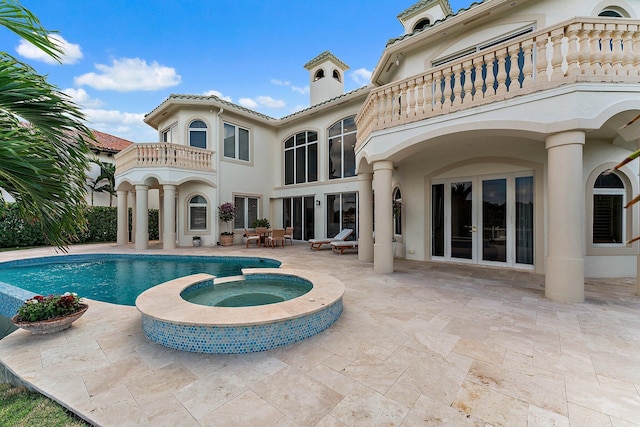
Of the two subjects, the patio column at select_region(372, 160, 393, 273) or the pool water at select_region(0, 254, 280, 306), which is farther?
the patio column at select_region(372, 160, 393, 273)

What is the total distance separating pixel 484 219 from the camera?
8.38m

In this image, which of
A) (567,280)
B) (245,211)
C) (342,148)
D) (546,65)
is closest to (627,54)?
(546,65)

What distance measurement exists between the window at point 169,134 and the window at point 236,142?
2.73m

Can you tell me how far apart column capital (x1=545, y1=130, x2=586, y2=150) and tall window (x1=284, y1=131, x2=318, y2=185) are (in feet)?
36.1

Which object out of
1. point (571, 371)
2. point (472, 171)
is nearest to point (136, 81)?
point (472, 171)

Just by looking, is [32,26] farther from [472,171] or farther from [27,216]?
[472,171]

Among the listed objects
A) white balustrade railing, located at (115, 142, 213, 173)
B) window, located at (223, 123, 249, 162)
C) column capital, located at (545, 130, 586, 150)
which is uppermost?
window, located at (223, 123, 249, 162)

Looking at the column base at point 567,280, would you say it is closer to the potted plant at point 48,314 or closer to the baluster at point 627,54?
the baluster at point 627,54

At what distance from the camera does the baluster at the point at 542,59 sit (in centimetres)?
507

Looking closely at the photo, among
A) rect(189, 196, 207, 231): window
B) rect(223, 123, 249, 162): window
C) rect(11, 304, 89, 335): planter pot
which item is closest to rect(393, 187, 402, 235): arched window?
rect(223, 123, 249, 162): window

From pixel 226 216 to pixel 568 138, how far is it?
13.0m

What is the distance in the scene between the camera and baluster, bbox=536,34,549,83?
5.07m

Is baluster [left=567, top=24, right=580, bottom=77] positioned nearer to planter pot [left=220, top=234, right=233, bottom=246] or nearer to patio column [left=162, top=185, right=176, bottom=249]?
planter pot [left=220, top=234, right=233, bottom=246]

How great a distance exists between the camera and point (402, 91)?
6945 mm
